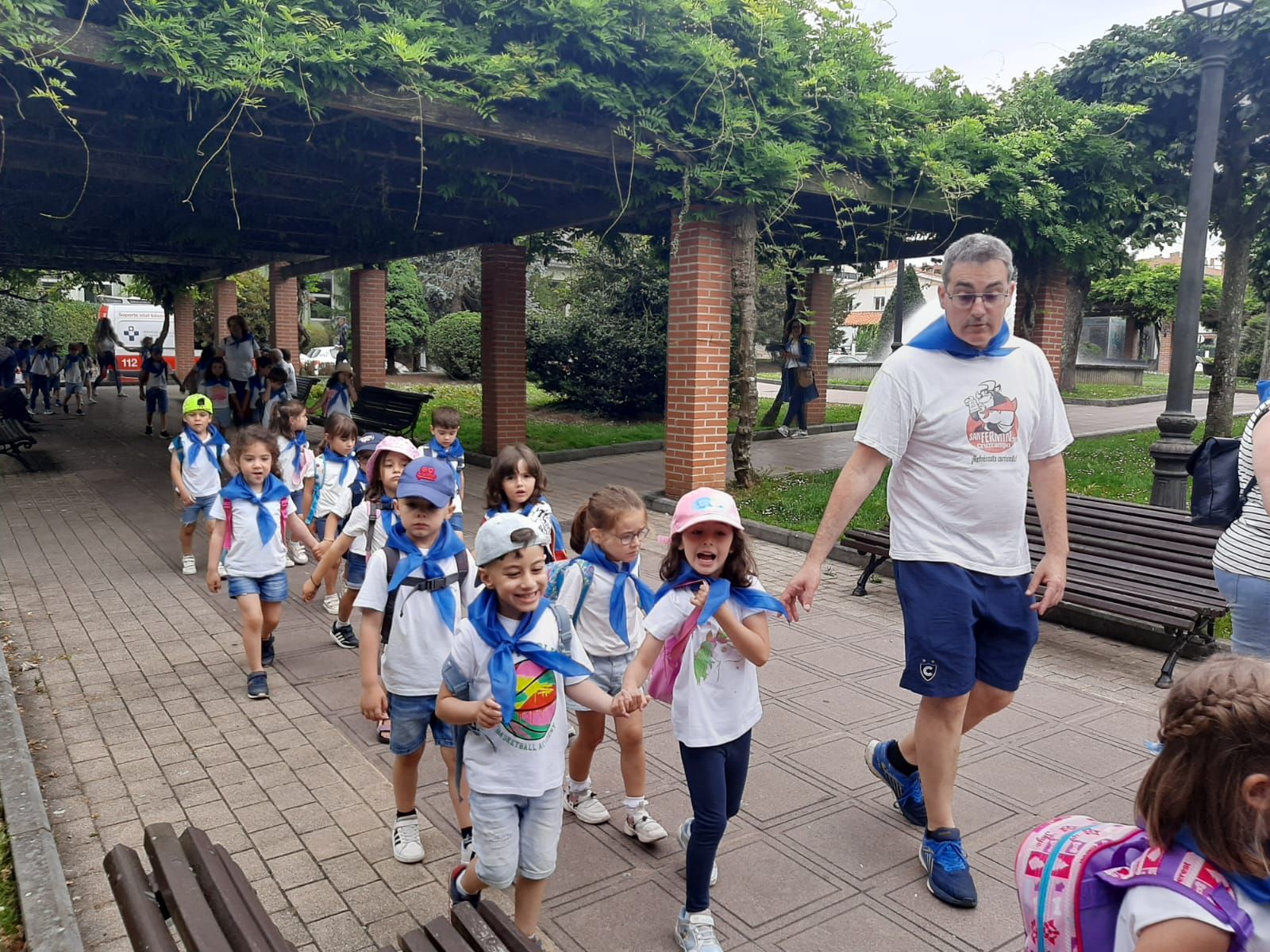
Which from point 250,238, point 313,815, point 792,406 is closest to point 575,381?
point 792,406

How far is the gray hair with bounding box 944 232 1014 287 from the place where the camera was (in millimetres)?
3002

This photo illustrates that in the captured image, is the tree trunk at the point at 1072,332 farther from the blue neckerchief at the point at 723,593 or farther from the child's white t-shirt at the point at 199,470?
the blue neckerchief at the point at 723,593

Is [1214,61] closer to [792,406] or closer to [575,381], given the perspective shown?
[792,406]

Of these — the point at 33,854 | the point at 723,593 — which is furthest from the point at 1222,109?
the point at 33,854

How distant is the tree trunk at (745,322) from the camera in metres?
9.45

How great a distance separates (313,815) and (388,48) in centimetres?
534

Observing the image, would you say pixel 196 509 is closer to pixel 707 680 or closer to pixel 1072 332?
pixel 707 680

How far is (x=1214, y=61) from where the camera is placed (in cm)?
687

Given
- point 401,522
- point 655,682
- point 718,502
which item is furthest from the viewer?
point 401,522

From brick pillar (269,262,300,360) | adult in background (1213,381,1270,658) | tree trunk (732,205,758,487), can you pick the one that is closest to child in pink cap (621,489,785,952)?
adult in background (1213,381,1270,658)

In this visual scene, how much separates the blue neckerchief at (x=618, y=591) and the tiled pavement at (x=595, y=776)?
0.82m

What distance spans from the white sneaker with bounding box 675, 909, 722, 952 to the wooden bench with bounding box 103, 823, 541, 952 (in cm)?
90

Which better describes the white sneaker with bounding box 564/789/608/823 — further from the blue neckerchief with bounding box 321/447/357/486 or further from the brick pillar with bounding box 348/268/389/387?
the brick pillar with bounding box 348/268/389/387

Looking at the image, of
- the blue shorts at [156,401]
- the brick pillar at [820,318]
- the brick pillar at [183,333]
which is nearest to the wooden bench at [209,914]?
the brick pillar at [820,318]
